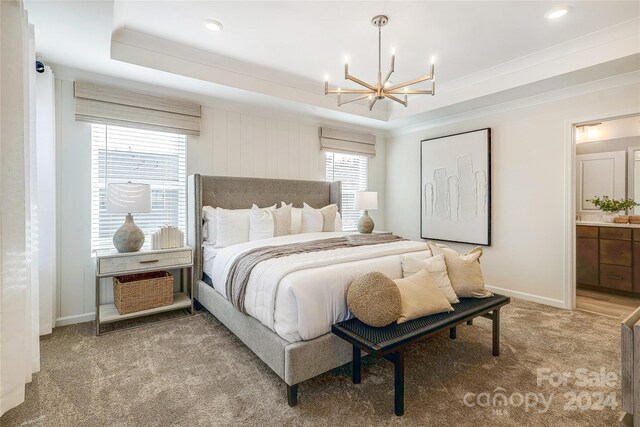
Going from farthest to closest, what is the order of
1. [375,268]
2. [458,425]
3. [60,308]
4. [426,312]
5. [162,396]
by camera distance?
[60,308] < [375,268] < [426,312] < [162,396] < [458,425]

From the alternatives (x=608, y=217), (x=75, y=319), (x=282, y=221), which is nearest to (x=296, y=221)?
(x=282, y=221)

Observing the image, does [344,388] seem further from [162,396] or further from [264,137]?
[264,137]

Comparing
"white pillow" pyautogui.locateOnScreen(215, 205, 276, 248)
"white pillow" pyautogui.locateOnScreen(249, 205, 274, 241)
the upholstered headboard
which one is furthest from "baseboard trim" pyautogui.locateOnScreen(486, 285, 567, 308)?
"white pillow" pyautogui.locateOnScreen(215, 205, 276, 248)

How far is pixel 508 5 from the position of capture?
240cm

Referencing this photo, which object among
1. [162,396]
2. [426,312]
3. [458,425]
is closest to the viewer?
[458,425]

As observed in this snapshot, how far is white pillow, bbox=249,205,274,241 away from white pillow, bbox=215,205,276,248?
49mm

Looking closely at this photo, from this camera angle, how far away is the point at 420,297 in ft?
6.93

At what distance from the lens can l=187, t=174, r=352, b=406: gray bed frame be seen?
184 centimetres

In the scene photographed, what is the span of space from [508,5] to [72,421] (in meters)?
4.02

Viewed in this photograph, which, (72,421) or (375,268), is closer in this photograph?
(72,421)

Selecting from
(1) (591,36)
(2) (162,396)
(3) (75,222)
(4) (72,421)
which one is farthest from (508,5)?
(3) (75,222)

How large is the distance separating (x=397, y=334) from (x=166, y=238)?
257 centimetres

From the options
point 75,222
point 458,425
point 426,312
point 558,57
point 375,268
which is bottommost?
point 458,425

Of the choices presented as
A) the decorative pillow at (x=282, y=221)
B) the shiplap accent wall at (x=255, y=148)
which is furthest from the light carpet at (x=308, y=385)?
the shiplap accent wall at (x=255, y=148)
